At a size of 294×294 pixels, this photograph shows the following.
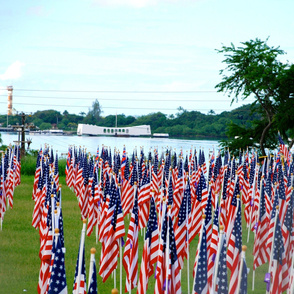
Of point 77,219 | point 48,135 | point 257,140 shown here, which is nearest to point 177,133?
point 48,135

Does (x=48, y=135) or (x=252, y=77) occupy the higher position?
(x=252, y=77)

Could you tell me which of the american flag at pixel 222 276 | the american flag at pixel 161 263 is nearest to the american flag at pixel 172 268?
the american flag at pixel 161 263

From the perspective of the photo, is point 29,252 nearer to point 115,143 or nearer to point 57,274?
point 57,274

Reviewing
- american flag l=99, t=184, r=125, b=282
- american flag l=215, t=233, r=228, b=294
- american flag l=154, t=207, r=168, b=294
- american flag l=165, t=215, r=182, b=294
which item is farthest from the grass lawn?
american flag l=215, t=233, r=228, b=294

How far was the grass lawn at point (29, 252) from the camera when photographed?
837 inches

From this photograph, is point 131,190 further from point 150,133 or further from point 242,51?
point 150,133

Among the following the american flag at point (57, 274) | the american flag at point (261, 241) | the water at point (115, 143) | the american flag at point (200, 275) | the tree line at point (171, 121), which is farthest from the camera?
the water at point (115, 143)

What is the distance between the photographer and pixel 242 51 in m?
64.5

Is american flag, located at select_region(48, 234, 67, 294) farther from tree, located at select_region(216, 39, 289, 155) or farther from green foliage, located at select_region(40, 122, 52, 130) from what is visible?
green foliage, located at select_region(40, 122, 52, 130)

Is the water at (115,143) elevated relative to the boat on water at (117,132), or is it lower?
lower

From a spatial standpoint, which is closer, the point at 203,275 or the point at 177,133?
the point at 203,275

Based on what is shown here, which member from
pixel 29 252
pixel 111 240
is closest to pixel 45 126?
pixel 29 252

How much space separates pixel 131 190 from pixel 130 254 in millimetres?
13529

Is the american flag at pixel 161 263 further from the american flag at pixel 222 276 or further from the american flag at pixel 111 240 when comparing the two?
the american flag at pixel 111 240
